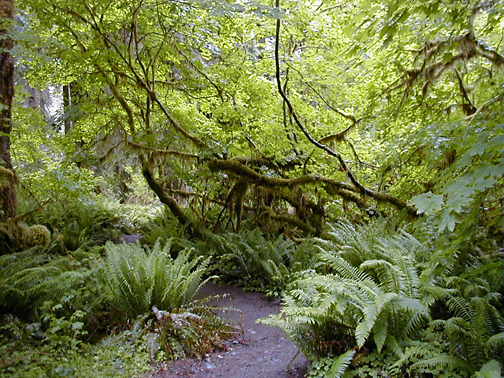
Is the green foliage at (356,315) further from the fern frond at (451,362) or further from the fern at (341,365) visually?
the fern frond at (451,362)

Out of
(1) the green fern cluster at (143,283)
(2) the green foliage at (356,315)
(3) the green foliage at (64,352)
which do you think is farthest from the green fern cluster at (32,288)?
(2) the green foliage at (356,315)

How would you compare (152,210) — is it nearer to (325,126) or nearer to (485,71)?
(325,126)

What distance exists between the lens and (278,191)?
7094mm

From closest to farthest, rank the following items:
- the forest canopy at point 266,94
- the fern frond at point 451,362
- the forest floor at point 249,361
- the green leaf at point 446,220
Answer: the green leaf at point 446,220 → the fern frond at point 451,362 → the forest floor at point 249,361 → the forest canopy at point 266,94

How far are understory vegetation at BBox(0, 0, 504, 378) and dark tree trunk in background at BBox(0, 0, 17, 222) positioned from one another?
0.12 feet

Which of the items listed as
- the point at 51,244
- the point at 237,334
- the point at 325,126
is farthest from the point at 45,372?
the point at 325,126

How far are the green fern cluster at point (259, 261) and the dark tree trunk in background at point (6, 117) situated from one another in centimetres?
379

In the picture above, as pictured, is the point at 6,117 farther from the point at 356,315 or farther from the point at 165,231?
the point at 356,315

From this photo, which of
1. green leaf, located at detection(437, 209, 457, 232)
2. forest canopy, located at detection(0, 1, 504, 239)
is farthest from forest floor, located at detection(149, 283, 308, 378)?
forest canopy, located at detection(0, 1, 504, 239)

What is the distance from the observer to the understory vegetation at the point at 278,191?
2.65m

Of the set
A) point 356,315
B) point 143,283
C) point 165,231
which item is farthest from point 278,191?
point 356,315

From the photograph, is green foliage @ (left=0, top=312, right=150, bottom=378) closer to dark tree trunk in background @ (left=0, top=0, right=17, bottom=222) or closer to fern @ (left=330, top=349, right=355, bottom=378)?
fern @ (left=330, top=349, right=355, bottom=378)

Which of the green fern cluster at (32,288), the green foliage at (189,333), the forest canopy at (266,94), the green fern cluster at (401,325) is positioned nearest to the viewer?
the green fern cluster at (401,325)

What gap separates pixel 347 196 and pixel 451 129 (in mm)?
3552
